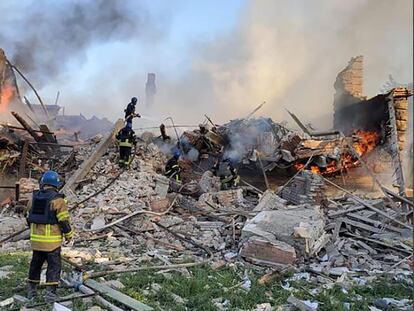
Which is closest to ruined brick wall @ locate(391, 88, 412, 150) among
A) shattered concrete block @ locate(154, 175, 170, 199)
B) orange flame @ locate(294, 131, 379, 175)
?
orange flame @ locate(294, 131, 379, 175)

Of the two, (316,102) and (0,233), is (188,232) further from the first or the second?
(316,102)

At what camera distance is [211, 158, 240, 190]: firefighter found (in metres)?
13.1

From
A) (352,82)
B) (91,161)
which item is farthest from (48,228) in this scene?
(352,82)

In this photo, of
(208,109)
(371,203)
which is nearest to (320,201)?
(371,203)

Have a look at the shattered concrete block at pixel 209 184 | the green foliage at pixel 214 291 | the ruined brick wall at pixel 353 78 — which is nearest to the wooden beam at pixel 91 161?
the shattered concrete block at pixel 209 184

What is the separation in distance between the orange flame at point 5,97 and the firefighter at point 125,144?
8691 mm

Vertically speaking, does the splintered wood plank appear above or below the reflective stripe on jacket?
below

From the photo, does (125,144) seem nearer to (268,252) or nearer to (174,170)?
(174,170)

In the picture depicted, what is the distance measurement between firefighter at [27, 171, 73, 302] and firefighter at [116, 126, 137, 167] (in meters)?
6.94

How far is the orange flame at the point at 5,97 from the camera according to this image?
18.2 m

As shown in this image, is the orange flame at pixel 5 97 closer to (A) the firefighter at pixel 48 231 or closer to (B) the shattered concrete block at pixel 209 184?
(B) the shattered concrete block at pixel 209 184

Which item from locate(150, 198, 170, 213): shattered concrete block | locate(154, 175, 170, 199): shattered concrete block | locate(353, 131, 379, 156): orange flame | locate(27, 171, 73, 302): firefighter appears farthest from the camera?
locate(353, 131, 379, 156): orange flame

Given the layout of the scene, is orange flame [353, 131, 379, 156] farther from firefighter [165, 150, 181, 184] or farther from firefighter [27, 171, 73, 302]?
firefighter [27, 171, 73, 302]

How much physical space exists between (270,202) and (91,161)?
17.2 feet
